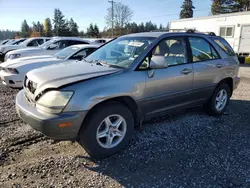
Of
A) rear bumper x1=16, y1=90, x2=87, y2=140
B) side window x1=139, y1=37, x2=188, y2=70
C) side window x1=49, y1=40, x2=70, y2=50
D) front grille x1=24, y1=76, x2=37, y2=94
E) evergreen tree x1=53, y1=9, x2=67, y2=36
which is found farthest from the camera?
evergreen tree x1=53, y1=9, x2=67, y2=36

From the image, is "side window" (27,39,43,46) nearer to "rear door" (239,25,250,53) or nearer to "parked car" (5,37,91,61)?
"parked car" (5,37,91,61)

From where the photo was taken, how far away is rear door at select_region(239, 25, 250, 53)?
14.9 metres

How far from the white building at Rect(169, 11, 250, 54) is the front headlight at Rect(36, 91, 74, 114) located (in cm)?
1565

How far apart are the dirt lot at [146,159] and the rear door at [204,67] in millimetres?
656

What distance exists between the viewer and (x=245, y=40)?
1534 cm

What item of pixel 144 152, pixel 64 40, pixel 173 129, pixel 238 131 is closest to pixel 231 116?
pixel 238 131

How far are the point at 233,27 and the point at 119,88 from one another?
51.3ft

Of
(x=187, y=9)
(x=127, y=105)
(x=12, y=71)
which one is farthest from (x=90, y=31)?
(x=127, y=105)

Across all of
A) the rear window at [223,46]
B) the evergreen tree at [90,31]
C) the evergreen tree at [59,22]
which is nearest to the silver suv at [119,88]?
the rear window at [223,46]

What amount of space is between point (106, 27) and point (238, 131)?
55.9 meters

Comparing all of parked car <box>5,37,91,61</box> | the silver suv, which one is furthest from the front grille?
parked car <box>5,37,91,61</box>

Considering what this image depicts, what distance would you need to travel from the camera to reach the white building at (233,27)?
1504cm

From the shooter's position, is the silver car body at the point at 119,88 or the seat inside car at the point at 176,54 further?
the seat inside car at the point at 176,54

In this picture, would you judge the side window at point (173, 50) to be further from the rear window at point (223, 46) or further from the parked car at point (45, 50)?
the parked car at point (45, 50)
